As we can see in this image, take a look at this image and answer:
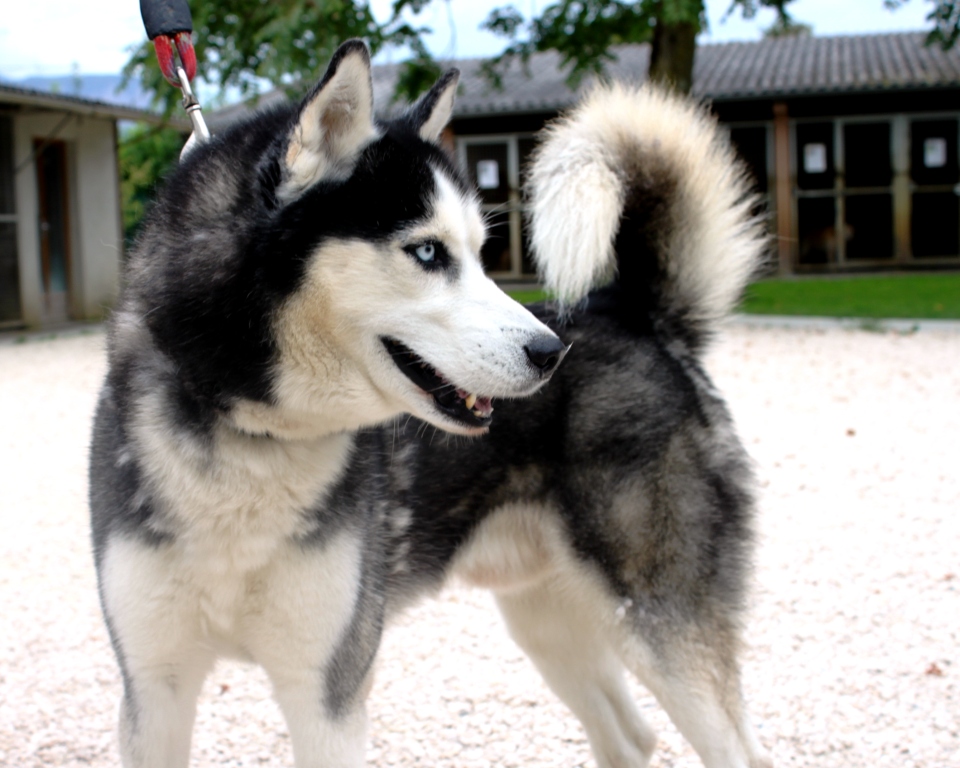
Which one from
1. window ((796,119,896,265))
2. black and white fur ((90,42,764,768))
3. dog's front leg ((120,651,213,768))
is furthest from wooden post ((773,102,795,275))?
dog's front leg ((120,651,213,768))

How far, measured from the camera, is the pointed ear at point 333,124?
1.76m

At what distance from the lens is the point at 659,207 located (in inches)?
105

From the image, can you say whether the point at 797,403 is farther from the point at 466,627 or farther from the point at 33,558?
the point at 33,558

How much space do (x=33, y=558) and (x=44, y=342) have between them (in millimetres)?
8670

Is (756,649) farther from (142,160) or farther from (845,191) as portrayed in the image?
(142,160)

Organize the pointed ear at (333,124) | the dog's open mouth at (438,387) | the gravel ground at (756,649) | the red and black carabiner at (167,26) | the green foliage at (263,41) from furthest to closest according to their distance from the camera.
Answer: the green foliage at (263,41) → the gravel ground at (756,649) → the red and black carabiner at (167,26) → the dog's open mouth at (438,387) → the pointed ear at (333,124)

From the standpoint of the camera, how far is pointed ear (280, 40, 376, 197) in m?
1.76

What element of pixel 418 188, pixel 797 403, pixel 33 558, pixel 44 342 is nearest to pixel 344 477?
pixel 418 188

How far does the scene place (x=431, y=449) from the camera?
2.39 metres

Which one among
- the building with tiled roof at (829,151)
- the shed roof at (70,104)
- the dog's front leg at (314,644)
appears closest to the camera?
the dog's front leg at (314,644)

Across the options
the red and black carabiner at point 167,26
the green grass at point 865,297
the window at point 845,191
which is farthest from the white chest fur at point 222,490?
the window at point 845,191

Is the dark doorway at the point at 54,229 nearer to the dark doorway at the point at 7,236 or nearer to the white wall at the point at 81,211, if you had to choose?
the white wall at the point at 81,211

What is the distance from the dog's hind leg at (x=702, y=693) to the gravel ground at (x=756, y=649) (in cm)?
31

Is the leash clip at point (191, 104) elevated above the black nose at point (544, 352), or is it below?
above
